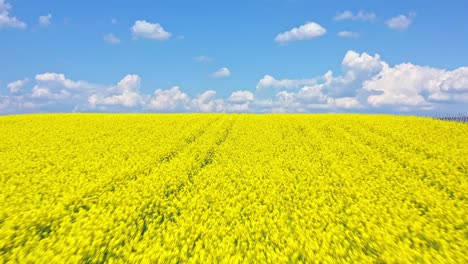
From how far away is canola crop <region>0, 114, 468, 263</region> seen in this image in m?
7.62

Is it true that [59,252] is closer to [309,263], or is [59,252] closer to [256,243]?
[256,243]

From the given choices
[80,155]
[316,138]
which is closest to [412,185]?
[316,138]

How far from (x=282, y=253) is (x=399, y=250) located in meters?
2.61

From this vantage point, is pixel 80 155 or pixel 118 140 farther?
pixel 118 140

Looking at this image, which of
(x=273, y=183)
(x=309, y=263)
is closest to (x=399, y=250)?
(x=309, y=263)

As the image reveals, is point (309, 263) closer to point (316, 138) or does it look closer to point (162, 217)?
point (162, 217)

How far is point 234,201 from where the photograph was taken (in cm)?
1035

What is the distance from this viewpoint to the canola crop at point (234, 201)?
25.0 feet

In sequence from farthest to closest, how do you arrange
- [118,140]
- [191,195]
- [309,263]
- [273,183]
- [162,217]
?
1. [118,140]
2. [273,183]
3. [191,195]
4. [162,217]
5. [309,263]

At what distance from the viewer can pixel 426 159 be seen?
16.5m

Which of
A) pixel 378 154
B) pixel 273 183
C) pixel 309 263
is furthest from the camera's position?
pixel 378 154

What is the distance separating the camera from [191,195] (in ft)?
36.6

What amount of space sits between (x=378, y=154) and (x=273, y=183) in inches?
309

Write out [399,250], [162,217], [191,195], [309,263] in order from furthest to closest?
[191,195], [162,217], [399,250], [309,263]
